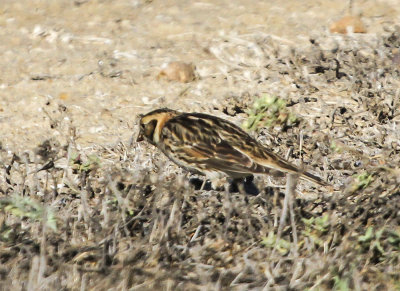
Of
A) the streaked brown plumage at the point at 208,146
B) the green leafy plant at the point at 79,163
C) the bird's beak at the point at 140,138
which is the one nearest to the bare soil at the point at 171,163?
the green leafy plant at the point at 79,163

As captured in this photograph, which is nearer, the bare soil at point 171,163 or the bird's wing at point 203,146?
the bare soil at point 171,163

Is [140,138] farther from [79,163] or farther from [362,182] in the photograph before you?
[362,182]

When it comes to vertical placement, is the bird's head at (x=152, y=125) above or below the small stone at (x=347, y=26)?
above

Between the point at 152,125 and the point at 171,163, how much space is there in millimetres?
456

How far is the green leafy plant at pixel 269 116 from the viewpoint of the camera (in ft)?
26.8

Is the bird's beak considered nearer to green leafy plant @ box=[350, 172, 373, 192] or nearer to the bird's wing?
the bird's wing

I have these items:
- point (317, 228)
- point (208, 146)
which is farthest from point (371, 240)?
point (208, 146)

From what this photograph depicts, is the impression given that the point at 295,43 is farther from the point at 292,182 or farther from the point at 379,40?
the point at 292,182

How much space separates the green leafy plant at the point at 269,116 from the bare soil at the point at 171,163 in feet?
0.30

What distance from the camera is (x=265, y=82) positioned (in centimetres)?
898

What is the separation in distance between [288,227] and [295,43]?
163 inches

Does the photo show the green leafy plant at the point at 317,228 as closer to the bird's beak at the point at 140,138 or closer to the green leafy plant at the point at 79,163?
the green leafy plant at the point at 79,163

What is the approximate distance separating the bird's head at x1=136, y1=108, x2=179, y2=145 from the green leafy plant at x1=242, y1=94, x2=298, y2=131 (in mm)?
870

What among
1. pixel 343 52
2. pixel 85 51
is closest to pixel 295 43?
pixel 343 52
